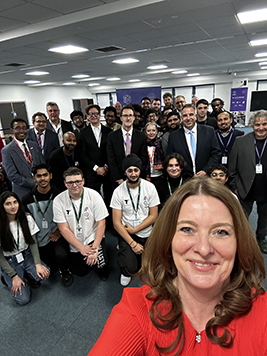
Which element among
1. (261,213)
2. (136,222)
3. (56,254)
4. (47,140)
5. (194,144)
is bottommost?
(56,254)

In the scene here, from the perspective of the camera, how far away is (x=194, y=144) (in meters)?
3.05

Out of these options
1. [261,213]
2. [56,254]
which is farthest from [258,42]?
[56,254]

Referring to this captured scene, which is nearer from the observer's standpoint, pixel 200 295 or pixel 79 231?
pixel 200 295

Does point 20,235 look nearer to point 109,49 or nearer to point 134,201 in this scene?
point 134,201

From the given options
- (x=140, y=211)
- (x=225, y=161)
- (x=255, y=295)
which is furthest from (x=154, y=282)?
(x=225, y=161)

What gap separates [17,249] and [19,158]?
1.38m

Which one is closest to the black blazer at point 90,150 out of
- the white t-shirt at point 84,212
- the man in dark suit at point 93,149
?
the man in dark suit at point 93,149

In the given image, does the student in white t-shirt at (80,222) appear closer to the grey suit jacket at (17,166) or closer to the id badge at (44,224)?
the id badge at (44,224)

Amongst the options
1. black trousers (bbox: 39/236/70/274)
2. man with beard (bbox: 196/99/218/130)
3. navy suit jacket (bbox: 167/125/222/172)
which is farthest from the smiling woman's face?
man with beard (bbox: 196/99/218/130)

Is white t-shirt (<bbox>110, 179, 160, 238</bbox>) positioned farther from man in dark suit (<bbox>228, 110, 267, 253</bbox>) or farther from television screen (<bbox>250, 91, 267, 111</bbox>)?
television screen (<bbox>250, 91, 267, 111</bbox>)

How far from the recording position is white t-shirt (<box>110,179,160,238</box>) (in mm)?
2613

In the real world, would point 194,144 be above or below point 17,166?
above

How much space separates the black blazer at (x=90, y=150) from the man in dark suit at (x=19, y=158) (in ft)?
2.39

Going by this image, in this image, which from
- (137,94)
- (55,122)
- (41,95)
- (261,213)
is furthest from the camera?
(41,95)
